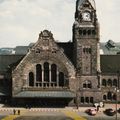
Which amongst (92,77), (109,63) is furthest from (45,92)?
(109,63)

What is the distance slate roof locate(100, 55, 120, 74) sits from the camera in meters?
126

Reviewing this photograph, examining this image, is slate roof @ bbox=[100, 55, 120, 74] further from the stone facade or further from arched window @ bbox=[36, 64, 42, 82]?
arched window @ bbox=[36, 64, 42, 82]

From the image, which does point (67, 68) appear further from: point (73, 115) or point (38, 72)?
point (73, 115)

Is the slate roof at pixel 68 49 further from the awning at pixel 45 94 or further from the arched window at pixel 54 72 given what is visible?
the awning at pixel 45 94

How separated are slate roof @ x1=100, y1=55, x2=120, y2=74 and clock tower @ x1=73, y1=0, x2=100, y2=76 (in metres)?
5.76

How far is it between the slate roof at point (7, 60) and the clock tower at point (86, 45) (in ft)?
57.4

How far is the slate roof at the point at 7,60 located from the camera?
417 ft

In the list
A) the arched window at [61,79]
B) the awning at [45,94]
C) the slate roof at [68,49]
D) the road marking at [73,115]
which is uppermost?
the slate roof at [68,49]

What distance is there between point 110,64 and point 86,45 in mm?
11256

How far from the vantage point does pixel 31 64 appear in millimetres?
118438

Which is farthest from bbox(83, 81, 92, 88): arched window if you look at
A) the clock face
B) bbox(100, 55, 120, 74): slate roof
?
the clock face

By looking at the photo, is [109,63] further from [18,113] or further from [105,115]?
[18,113]

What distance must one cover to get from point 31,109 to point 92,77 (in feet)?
60.1

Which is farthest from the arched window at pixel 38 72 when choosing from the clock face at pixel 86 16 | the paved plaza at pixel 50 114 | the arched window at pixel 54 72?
the clock face at pixel 86 16
